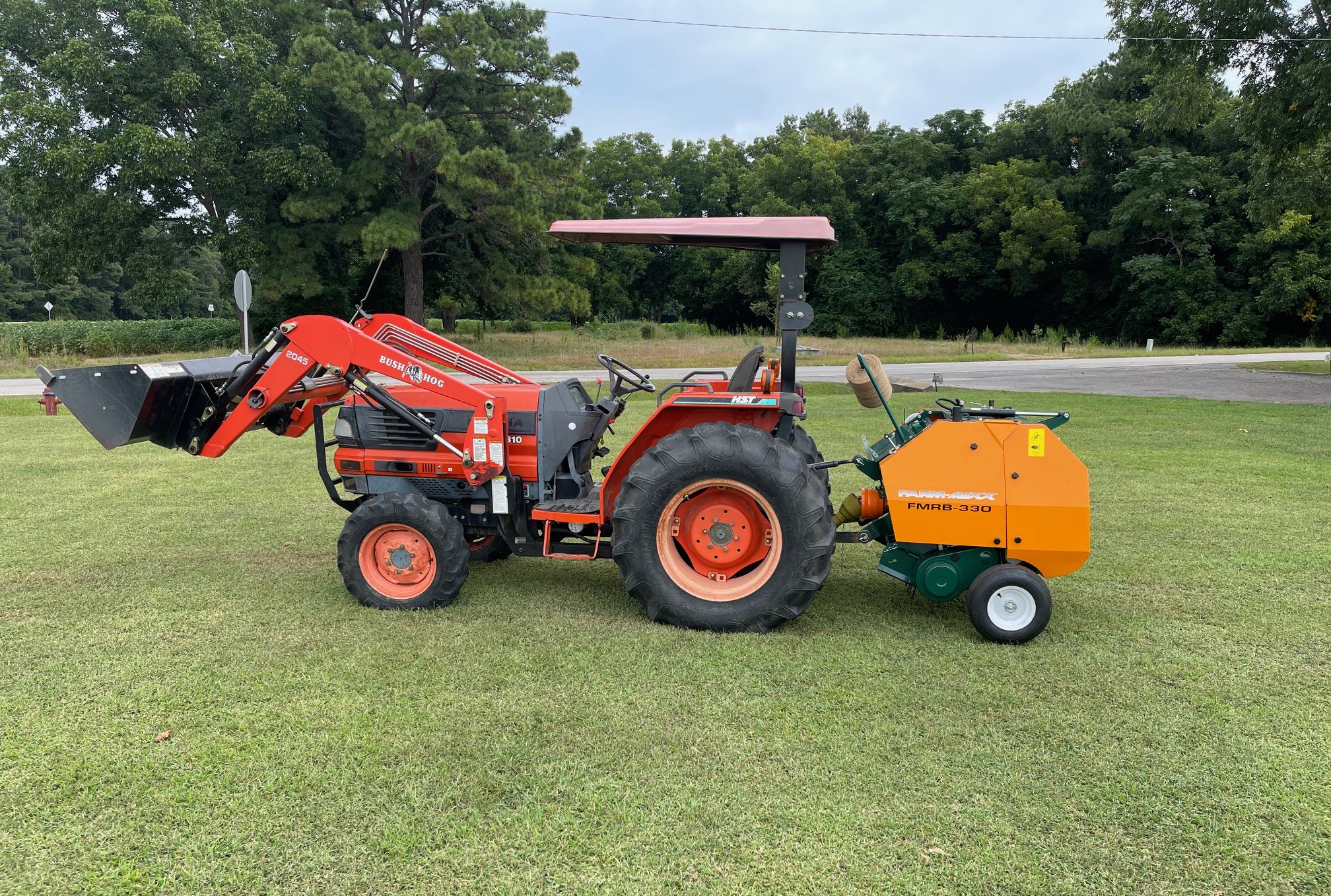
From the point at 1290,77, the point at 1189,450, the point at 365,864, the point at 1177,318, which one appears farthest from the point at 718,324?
the point at 365,864

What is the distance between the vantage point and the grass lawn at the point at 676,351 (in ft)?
74.4

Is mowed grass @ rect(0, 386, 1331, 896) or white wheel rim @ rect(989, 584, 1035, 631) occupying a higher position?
white wheel rim @ rect(989, 584, 1035, 631)

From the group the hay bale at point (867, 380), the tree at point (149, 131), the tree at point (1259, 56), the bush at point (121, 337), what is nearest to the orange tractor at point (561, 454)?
the hay bale at point (867, 380)

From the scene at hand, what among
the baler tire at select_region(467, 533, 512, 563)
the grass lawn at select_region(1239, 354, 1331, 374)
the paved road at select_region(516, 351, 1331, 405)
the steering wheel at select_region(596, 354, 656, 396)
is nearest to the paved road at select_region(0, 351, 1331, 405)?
the paved road at select_region(516, 351, 1331, 405)

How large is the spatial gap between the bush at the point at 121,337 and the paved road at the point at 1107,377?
28.7 feet

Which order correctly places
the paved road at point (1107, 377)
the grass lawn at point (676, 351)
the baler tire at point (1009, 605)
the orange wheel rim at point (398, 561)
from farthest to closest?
1. the grass lawn at point (676, 351)
2. the paved road at point (1107, 377)
3. the orange wheel rim at point (398, 561)
4. the baler tire at point (1009, 605)

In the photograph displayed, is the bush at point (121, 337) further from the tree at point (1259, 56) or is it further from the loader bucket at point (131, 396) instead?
the tree at point (1259, 56)

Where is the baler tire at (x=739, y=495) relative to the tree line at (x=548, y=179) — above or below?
below

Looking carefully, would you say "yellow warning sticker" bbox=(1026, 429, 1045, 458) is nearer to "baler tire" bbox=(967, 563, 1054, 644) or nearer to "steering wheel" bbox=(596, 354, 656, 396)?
"baler tire" bbox=(967, 563, 1054, 644)

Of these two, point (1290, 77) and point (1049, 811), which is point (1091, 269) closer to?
point (1290, 77)

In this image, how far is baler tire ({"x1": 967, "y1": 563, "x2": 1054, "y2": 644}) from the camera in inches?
151

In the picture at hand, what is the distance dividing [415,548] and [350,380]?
0.95 m

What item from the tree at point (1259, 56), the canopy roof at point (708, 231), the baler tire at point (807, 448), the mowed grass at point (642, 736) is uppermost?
the tree at point (1259, 56)

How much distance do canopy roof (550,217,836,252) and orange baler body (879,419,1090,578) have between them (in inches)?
43.1
